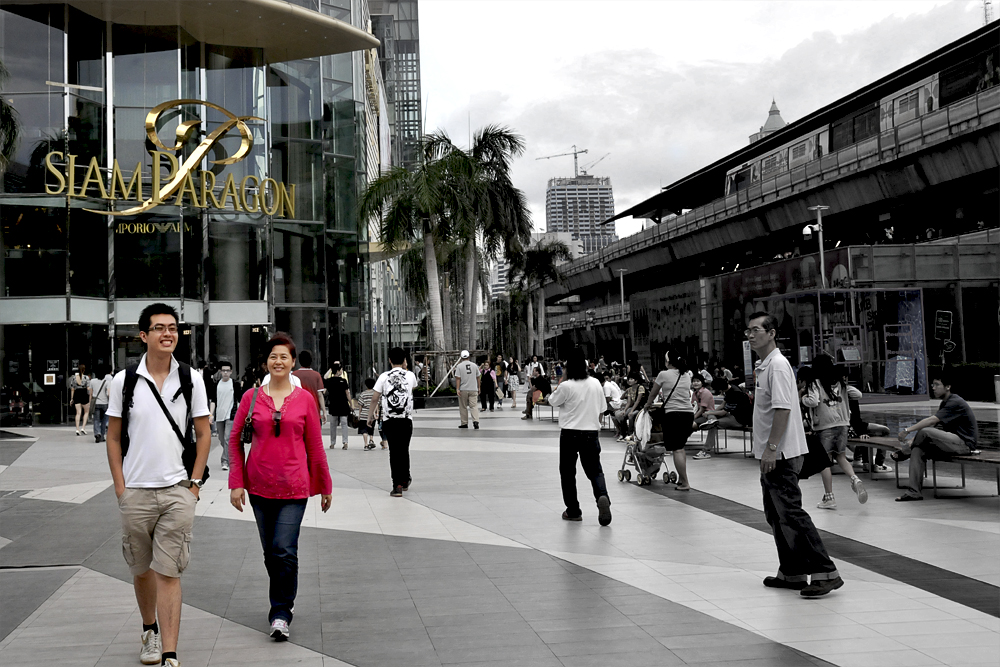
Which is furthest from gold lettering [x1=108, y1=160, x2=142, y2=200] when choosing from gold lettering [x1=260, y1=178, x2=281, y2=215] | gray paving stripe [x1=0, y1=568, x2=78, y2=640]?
gray paving stripe [x1=0, y1=568, x2=78, y2=640]

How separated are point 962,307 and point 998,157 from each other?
480 centimetres

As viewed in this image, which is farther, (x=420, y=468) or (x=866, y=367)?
(x=866, y=367)

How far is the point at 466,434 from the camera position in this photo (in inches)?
822

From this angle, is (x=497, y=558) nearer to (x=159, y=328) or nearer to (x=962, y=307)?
(x=159, y=328)

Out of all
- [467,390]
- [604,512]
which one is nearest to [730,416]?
[604,512]

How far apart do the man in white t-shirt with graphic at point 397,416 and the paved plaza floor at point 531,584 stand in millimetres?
316

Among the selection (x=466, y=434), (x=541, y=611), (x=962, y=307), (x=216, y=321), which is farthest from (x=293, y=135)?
(x=541, y=611)

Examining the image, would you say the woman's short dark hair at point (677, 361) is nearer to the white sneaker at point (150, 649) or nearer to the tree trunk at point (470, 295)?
the white sneaker at point (150, 649)

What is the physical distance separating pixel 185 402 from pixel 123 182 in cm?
2602

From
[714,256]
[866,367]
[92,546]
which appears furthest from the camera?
[714,256]

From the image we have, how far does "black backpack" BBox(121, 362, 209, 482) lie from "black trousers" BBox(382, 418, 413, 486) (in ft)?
20.1

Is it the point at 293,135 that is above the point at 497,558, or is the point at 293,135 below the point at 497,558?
above

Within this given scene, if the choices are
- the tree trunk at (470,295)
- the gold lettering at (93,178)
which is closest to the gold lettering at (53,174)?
the gold lettering at (93,178)

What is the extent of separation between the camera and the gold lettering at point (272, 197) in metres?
31.5
